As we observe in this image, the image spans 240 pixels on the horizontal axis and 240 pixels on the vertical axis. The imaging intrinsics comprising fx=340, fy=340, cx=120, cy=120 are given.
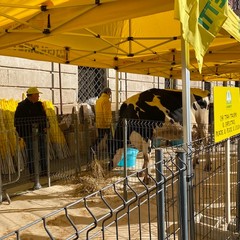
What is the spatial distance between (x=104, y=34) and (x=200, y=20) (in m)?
3.89

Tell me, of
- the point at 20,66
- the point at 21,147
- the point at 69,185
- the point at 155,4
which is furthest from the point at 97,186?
the point at 20,66

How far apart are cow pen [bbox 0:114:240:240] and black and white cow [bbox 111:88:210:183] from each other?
8.9 inches

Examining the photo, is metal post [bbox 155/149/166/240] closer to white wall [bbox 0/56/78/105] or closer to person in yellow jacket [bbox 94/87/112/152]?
person in yellow jacket [bbox 94/87/112/152]

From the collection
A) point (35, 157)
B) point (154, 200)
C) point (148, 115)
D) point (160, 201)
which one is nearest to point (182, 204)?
point (160, 201)

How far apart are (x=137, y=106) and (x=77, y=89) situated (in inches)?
151

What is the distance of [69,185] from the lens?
267 inches

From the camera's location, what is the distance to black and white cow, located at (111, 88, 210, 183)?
23.4ft

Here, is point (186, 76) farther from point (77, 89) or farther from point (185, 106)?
point (77, 89)

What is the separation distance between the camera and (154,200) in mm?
5434

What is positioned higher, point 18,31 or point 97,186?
point 18,31

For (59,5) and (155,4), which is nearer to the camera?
(155,4)

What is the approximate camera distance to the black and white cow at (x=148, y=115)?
7121 mm

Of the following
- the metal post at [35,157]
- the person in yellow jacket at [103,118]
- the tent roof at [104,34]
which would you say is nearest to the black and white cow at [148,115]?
the person in yellow jacket at [103,118]

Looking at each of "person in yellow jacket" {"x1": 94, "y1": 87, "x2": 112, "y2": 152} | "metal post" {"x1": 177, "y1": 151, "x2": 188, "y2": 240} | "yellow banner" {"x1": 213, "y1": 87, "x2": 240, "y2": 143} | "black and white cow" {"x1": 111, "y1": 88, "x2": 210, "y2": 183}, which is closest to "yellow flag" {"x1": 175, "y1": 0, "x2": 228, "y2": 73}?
"yellow banner" {"x1": 213, "y1": 87, "x2": 240, "y2": 143}
